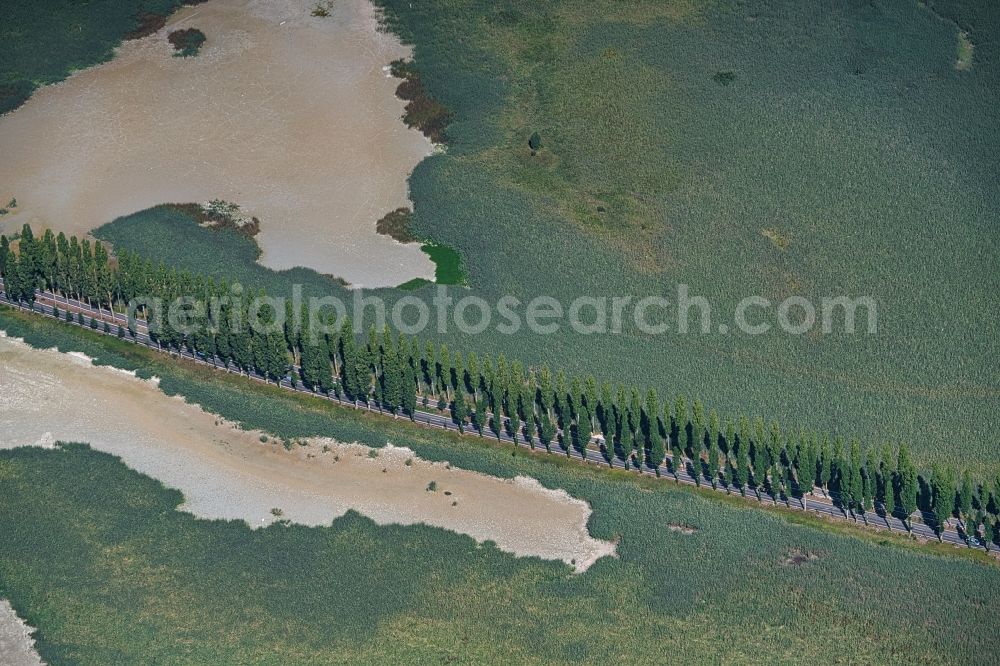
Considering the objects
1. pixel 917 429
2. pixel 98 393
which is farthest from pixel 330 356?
pixel 917 429

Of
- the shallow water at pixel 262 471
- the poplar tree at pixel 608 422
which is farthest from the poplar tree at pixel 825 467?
the shallow water at pixel 262 471

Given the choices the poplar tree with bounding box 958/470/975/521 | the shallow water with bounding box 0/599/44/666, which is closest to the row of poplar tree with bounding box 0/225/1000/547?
the poplar tree with bounding box 958/470/975/521

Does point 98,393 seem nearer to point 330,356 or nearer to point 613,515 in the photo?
point 330,356

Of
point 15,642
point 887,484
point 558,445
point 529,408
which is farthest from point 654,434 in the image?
point 15,642

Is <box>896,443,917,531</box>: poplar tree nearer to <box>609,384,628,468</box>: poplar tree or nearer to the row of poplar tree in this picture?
the row of poplar tree

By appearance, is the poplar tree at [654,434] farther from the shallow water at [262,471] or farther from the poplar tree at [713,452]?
the shallow water at [262,471]

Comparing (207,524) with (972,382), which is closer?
(207,524)
